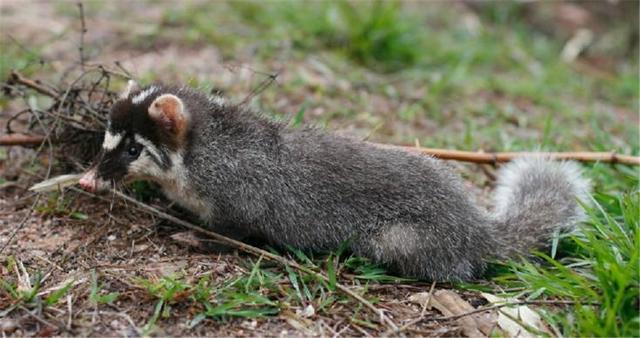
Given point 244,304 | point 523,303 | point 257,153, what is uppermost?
point 257,153

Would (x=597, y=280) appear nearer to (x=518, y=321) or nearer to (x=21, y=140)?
(x=518, y=321)

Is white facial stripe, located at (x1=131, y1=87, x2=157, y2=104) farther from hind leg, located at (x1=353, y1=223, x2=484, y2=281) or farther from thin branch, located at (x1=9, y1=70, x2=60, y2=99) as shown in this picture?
hind leg, located at (x1=353, y1=223, x2=484, y2=281)

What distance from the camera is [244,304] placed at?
3.93 metres

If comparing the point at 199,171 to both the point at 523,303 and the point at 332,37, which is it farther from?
the point at 332,37

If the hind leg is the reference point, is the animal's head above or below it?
above

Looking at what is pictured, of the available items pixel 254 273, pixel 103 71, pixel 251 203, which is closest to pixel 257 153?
pixel 251 203

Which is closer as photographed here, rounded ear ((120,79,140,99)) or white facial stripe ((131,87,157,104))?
white facial stripe ((131,87,157,104))

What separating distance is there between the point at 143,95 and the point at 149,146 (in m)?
0.35

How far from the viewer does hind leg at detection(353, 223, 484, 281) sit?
4.45 meters

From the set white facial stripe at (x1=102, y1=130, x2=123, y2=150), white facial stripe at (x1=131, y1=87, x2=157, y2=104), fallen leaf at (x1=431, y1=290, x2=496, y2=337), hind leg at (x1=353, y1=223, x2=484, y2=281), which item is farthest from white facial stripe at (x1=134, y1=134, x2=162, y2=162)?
fallen leaf at (x1=431, y1=290, x2=496, y2=337)

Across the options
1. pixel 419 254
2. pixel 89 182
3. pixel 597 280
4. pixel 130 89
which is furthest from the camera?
pixel 130 89

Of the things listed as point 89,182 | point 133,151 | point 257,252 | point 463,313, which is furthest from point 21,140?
point 463,313

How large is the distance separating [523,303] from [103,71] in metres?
3.45

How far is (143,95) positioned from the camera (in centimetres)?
462
